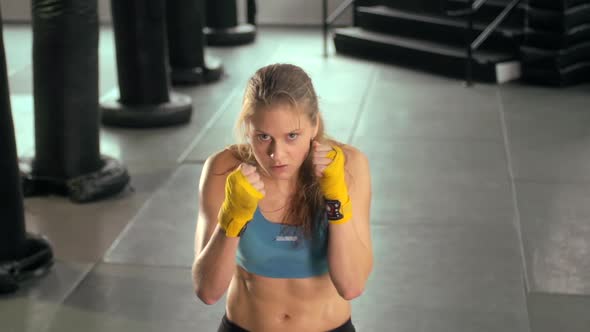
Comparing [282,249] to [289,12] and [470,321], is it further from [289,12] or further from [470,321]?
[289,12]

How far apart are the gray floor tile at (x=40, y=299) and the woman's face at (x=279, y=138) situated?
228cm

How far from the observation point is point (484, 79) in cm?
894

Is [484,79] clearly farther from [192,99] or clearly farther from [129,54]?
[129,54]

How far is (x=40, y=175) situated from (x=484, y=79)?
461cm

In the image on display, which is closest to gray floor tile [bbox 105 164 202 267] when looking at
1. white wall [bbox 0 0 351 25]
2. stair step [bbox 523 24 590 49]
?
stair step [bbox 523 24 590 49]

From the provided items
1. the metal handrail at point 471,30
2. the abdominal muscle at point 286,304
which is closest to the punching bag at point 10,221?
the abdominal muscle at point 286,304

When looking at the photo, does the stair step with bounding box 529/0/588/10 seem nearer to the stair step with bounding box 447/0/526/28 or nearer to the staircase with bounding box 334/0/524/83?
the staircase with bounding box 334/0/524/83

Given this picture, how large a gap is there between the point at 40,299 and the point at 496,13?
6.27 meters

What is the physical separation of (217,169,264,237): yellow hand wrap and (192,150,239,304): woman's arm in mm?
41

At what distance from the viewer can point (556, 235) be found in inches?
211

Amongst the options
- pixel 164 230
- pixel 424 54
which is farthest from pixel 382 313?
pixel 424 54

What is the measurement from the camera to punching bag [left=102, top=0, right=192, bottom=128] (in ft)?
23.9

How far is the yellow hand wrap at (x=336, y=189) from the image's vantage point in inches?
101

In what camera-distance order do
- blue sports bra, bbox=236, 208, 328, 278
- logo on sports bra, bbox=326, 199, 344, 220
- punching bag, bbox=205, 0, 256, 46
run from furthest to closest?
punching bag, bbox=205, 0, 256, 46
blue sports bra, bbox=236, 208, 328, 278
logo on sports bra, bbox=326, 199, 344, 220
